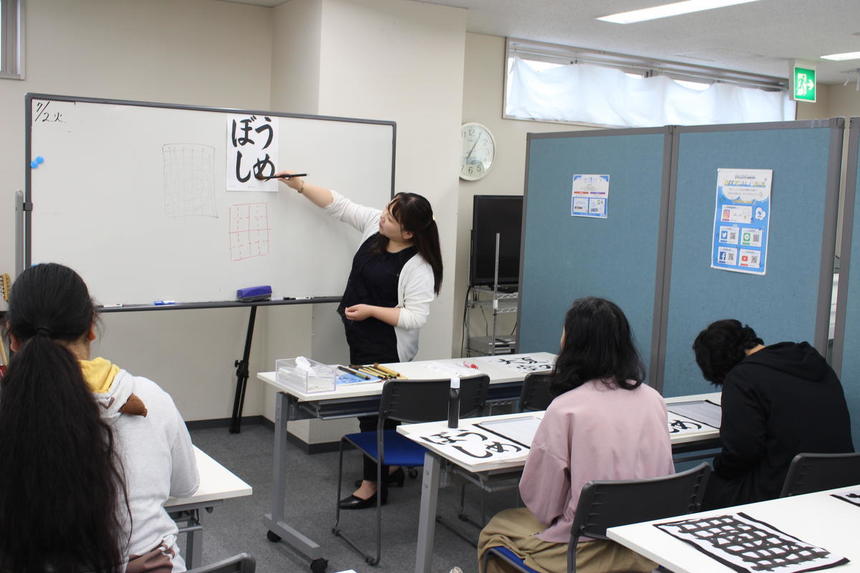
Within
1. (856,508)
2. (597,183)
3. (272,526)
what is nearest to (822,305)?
(856,508)

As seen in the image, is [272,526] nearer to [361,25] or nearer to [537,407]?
[537,407]

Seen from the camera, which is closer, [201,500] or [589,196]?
[201,500]

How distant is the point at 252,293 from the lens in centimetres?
425

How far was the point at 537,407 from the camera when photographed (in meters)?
3.59

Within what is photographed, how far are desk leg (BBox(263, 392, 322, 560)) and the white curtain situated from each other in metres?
3.36

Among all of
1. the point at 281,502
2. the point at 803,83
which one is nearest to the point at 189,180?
the point at 281,502

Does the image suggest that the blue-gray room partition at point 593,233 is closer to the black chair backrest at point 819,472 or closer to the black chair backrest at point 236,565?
the black chair backrest at point 819,472

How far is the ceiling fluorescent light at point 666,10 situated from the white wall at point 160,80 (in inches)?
85.3

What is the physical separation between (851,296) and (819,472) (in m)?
0.80

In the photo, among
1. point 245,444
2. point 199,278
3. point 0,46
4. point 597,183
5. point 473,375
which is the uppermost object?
point 0,46

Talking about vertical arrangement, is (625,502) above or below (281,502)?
above

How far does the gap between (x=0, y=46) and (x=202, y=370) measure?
2079mm

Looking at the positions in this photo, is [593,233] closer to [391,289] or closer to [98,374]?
[391,289]

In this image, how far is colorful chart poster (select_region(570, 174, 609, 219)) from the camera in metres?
4.07
